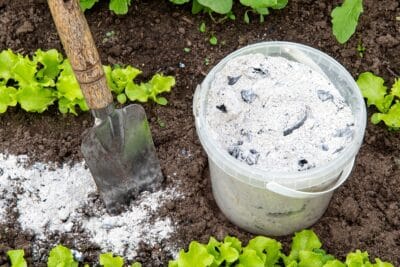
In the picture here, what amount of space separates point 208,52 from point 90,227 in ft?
3.01

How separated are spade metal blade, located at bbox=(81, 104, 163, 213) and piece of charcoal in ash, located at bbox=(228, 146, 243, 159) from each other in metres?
0.38

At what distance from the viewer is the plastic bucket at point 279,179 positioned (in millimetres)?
2023

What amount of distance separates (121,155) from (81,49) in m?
0.53

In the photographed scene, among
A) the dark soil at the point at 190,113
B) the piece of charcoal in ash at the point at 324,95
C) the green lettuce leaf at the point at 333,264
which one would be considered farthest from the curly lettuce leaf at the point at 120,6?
the green lettuce leaf at the point at 333,264

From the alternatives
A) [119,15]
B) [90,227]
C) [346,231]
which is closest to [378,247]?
[346,231]

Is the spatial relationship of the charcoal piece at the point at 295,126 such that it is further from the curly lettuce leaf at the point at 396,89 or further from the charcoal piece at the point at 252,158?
the curly lettuce leaf at the point at 396,89

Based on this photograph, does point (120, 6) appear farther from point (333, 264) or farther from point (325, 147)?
point (333, 264)

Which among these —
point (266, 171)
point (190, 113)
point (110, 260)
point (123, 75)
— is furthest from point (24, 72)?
point (266, 171)

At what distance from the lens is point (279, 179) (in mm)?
2004

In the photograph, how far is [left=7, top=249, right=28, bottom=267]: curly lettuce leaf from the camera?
2.24 meters

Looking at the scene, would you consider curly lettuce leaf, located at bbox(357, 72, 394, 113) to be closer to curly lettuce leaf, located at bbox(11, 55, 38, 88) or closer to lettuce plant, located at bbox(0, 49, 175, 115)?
lettuce plant, located at bbox(0, 49, 175, 115)

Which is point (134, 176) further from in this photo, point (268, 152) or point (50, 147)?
point (268, 152)

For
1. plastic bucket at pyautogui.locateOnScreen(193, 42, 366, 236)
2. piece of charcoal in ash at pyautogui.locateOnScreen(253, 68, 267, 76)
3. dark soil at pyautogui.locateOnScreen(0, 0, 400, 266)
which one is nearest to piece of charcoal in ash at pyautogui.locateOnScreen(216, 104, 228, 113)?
plastic bucket at pyautogui.locateOnScreen(193, 42, 366, 236)

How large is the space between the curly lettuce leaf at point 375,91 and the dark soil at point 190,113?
97 millimetres
